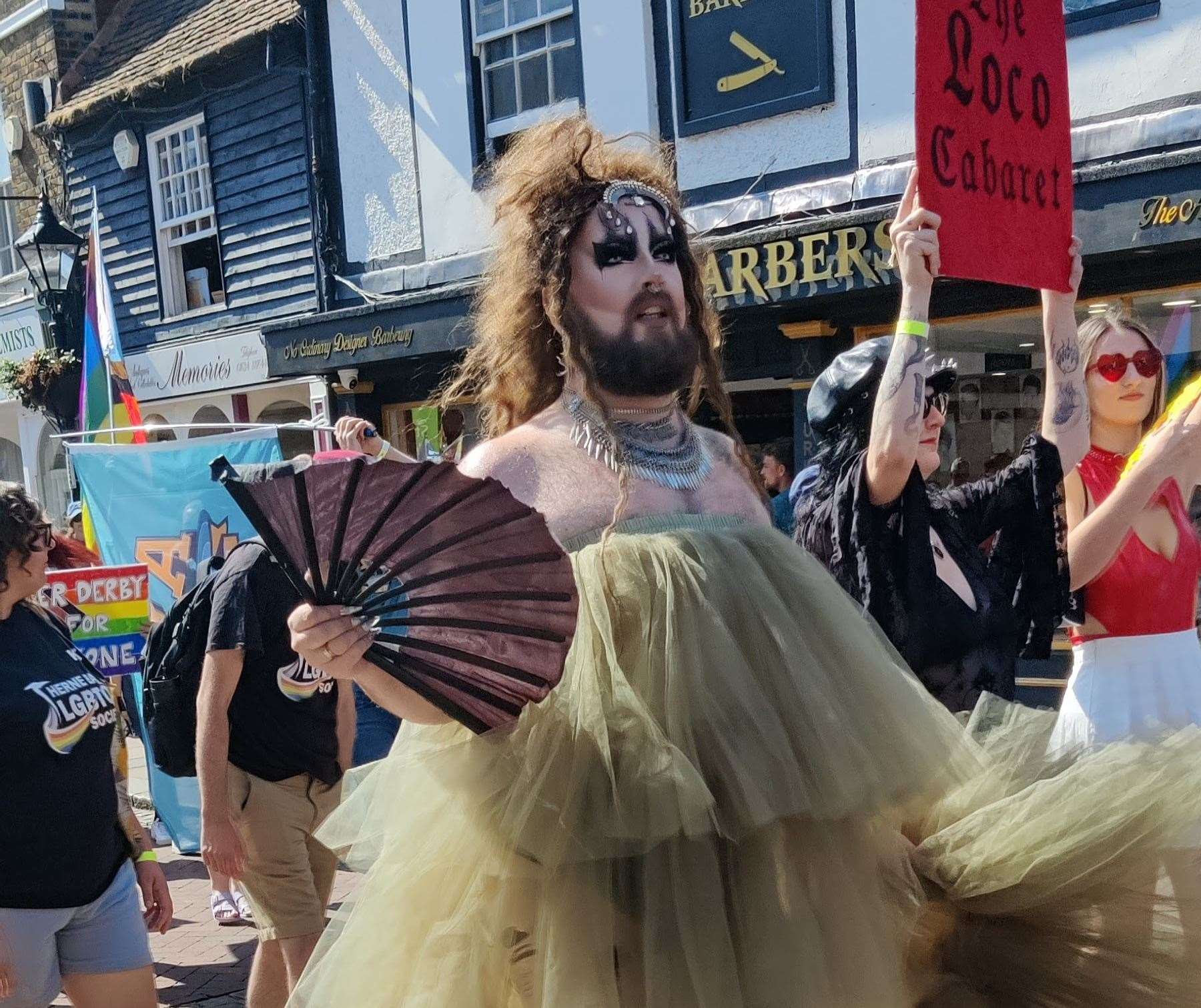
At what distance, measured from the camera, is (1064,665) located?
7.05 meters

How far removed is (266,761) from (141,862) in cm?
45

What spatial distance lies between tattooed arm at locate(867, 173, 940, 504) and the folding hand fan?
1078 mm

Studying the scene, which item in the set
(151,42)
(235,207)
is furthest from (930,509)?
(151,42)

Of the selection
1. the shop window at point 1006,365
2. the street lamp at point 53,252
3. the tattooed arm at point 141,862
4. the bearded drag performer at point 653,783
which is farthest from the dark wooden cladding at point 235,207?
the bearded drag performer at point 653,783

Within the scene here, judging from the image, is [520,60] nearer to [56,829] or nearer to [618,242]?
[56,829]

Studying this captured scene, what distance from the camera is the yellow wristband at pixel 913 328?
8.23ft

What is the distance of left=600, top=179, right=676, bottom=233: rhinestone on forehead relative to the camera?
2213 mm

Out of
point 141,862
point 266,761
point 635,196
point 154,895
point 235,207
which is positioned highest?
point 235,207

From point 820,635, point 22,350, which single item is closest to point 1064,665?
point 820,635

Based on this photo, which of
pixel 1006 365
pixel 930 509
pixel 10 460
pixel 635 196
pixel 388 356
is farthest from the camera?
pixel 10 460

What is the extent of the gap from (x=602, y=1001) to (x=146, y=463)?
5021 millimetres

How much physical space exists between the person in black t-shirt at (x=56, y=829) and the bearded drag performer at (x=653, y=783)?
1374mm

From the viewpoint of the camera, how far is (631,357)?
7.01ft

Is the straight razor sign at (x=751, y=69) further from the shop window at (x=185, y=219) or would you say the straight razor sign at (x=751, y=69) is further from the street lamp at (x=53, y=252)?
the shop window at (x=185, y=219)
